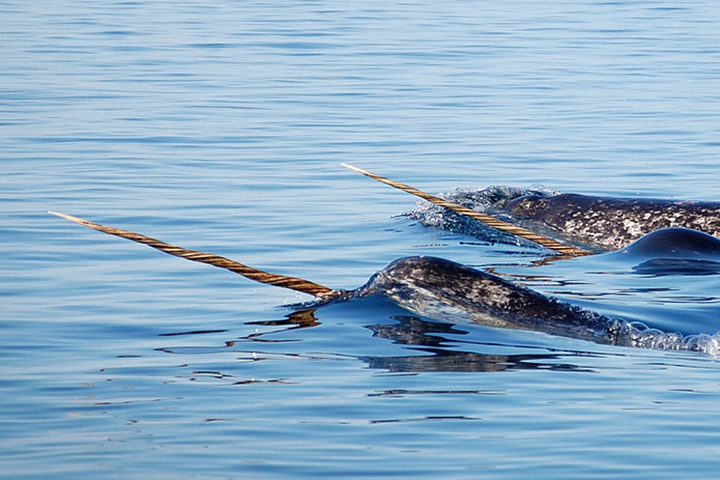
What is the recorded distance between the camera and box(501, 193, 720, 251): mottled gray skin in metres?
16.6

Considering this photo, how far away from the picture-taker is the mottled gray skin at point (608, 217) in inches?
654

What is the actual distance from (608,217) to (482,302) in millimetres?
6977

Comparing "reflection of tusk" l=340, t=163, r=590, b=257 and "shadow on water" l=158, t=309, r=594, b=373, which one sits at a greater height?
"reflection of tusk" l=340, t=163, r=590, b=257

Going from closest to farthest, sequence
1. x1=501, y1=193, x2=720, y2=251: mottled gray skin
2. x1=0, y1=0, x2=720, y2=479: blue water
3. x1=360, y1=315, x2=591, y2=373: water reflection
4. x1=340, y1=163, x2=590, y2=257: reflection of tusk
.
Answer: x1=0, y1=0, x2=720, y2=479: blue water, x1=360, y1=315, x2=591, y2=373: water reflection, x1=340, y1=163, x2=590, y2=257: reflection of tusk, x1=501, y1=193, x2=720, y2=251: mottled gray skin

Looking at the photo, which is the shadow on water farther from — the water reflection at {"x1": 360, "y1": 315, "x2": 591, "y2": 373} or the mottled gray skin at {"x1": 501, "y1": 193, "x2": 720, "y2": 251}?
the mottled gray skin at {"x1": 501, "y1": 193, "x2": 720, "y2": 251}

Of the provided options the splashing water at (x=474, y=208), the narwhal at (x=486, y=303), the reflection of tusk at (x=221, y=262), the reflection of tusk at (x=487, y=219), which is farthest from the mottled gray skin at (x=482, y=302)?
the splashing water at (x=474, y=208)

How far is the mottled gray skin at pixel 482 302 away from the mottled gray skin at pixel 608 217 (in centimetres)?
623

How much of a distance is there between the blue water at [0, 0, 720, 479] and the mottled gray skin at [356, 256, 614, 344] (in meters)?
0.15

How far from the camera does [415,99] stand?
2834cm

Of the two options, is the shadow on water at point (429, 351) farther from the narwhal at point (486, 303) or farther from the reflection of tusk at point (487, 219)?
the reflection of tusk at point (487, 219)

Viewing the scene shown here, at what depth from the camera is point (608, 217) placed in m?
17.1

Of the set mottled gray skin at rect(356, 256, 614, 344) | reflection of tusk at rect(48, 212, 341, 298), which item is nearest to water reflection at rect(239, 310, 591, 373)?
mottled gray skin at rect(356, 256, 614, 344)

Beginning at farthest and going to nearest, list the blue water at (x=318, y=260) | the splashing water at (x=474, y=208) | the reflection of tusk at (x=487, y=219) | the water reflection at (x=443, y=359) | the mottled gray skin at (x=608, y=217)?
the splashing water at (x=474, y=208) → the mottled gray skin at (x=608, y=217) → the reflection of tusk at (x=487, y=219) → the water reflection at (x=443, y=359) → the blue water at (x=318, y=260)

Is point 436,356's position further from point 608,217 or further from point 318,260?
point 608,217
